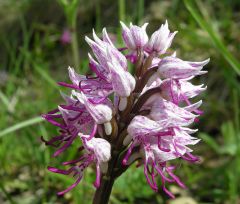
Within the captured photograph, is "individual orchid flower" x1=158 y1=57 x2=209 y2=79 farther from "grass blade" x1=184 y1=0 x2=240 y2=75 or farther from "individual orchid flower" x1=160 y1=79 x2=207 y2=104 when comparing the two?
"grass blade" x1=184 y1=0 x2=240 y2=75

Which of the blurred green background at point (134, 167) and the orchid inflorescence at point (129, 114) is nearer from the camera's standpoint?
the orchid inflorescence at point (129, 114)

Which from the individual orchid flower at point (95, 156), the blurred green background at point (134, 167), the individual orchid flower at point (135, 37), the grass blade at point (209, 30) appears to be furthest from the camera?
the blurred green background at point (134, 167)

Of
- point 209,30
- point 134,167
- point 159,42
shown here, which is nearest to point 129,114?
point 159,42

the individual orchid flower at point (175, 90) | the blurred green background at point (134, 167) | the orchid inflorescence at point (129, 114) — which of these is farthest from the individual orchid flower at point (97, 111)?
the blurred green background at point (134, 167)

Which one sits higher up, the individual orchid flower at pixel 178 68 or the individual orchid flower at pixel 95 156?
the individual orchid flower at pixel 178 68

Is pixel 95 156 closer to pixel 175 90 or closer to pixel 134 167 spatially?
pixel 175 90

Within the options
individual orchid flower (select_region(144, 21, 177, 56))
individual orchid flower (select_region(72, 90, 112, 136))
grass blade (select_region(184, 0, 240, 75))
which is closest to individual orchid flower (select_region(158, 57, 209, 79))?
individual orchid flower (select_region(144, 21, 177, 56))

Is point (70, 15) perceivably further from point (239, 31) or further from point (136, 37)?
point (239, 31)

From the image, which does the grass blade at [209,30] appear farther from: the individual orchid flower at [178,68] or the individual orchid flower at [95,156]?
the individual orchid flower at [95,156]
